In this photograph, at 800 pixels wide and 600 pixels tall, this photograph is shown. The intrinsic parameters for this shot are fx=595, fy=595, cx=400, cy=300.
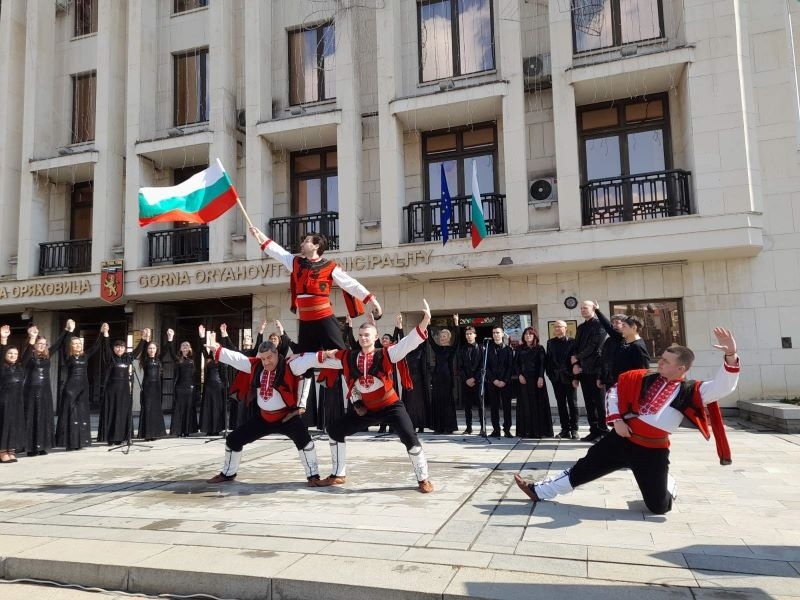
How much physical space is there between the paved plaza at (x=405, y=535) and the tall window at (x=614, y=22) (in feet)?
38.0

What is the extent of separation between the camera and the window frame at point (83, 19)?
20922 mm

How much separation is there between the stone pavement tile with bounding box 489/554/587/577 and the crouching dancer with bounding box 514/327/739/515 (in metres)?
1.62

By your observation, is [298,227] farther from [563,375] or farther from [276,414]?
[276,414]

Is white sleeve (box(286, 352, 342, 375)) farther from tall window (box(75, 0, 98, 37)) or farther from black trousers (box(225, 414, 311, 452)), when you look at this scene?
tall window (box(75, 0, 98, 37))

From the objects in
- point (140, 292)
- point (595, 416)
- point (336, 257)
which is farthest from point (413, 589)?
point (140, 292)

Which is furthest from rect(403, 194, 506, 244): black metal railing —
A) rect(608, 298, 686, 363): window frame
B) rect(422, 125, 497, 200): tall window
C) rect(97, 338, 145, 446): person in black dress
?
rect(97, 338, 145, 446): person in black dress

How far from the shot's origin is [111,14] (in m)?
19.3

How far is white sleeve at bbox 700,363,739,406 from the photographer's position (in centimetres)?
487

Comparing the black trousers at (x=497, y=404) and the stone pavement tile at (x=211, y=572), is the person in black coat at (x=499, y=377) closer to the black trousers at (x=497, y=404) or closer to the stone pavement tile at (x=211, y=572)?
the black trousers at (x=497, y=404)

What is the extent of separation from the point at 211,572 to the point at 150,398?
9299mm

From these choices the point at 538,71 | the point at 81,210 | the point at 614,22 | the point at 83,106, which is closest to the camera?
the point at 614,22

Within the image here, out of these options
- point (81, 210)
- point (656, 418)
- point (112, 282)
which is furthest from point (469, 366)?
point (81, 210)

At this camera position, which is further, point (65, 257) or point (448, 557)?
point (65, 257)

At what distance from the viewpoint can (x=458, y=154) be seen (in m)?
17.0
